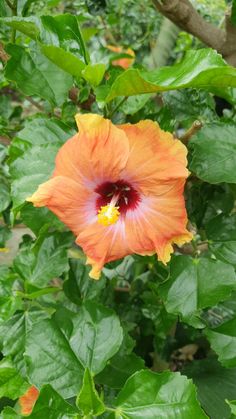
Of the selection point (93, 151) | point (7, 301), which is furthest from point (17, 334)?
point (93, 151)

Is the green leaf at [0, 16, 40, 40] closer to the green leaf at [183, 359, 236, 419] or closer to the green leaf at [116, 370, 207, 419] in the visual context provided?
the green leaf at [116, 370, 207, 419]

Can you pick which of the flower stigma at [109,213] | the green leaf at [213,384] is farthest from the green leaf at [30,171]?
the green leaf at [213,384]

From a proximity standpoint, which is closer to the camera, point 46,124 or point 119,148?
point 119,148

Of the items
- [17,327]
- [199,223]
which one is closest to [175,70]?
[199,223]

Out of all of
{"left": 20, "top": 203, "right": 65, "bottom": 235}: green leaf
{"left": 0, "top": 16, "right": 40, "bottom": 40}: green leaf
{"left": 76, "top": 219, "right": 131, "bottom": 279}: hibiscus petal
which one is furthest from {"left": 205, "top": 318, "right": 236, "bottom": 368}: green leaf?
{"left": 0, "top": 16, "right": 40, "bottom": 40}: green leaf

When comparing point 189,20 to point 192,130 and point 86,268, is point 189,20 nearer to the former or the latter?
point 192,130

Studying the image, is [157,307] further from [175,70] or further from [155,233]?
[175,70]
